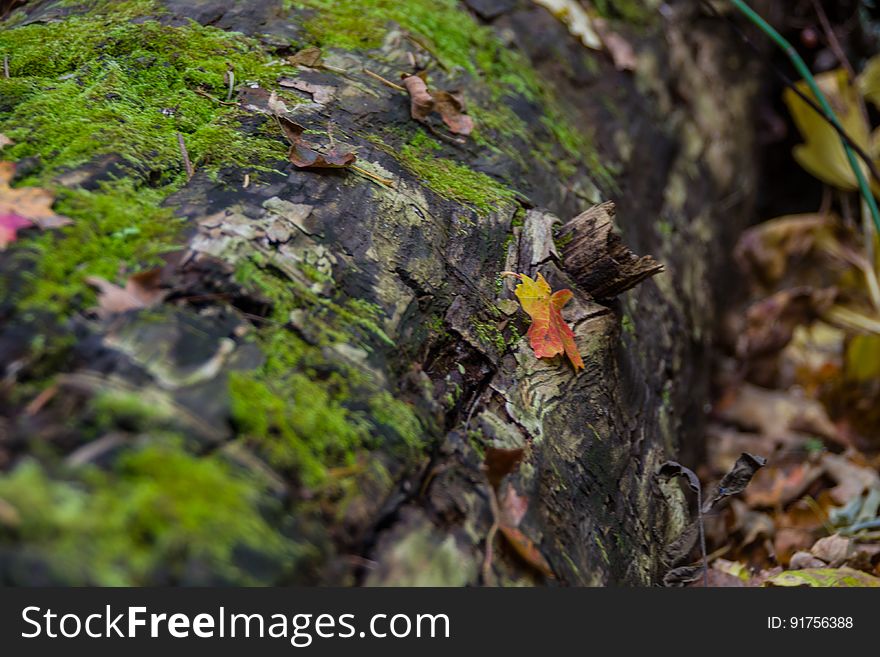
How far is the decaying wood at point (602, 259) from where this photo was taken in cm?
172

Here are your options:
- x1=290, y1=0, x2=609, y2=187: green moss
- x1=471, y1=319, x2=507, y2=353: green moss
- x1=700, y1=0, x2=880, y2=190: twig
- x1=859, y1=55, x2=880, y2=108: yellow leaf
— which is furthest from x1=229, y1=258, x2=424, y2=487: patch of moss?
x1=859, y1=55, x2=880, y2=108: yellow leaf

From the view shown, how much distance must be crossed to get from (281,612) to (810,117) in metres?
3.15

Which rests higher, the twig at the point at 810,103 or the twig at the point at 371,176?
the twig at the point at 810,103

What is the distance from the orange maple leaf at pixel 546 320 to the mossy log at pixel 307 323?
38 mm

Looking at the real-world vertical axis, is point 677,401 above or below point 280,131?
below

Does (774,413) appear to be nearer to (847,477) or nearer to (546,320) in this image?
(847,477)

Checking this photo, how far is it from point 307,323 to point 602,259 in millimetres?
772

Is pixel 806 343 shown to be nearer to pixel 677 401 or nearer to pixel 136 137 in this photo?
pixel 677 401

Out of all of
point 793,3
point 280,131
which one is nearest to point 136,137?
point 280,131

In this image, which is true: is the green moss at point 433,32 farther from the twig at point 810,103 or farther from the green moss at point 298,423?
the green moss at point 298,423

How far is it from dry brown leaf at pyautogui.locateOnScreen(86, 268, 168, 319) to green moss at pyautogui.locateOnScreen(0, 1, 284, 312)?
3 cm

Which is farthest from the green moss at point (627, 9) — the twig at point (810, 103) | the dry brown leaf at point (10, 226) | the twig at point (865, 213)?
the dry brown leaf at point (10, 226)

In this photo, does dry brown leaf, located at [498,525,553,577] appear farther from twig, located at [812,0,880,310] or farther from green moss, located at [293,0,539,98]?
twig, located at [812,0,880,310]

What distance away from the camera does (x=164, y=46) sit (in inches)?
72.2
